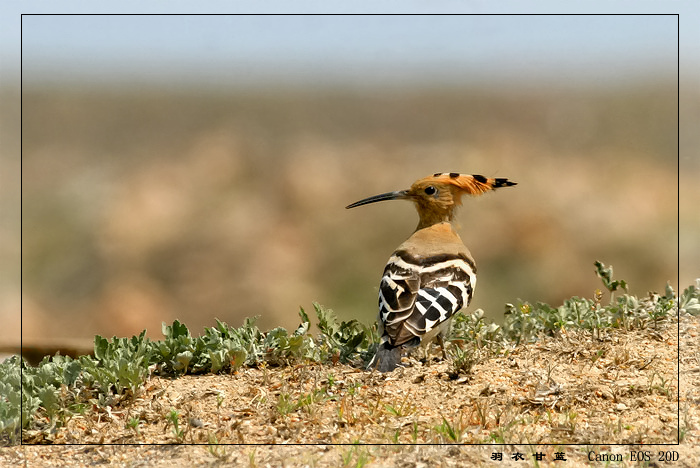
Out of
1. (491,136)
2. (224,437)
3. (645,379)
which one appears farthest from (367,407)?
(491,136)

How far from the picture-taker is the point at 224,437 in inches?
164

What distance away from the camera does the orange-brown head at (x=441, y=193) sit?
637 cm

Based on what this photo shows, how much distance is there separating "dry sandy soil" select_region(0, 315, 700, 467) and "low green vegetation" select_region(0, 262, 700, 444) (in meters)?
0.07

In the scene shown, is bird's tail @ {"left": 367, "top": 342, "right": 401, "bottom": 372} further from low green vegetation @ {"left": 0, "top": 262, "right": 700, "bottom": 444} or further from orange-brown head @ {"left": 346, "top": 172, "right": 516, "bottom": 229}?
orange-brown head @ {"left": 346, "top": 172, "right": 516, "bottom": 229}

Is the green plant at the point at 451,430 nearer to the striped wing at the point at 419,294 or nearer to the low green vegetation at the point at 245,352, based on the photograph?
the low green vegetation at the point at 245,352

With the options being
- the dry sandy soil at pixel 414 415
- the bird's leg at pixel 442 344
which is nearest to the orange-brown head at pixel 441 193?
the bird's leg at pixel 442 344

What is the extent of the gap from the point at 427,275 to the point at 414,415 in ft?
4.25

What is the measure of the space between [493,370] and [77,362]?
2.37 meters

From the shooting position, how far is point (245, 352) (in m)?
5.02

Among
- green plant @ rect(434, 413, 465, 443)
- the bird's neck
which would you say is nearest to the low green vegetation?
green plant @ rect(434, 413, 465, 443)

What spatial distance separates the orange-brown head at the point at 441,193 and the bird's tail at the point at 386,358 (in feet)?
5.36

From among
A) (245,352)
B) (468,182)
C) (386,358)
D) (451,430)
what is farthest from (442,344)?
(468,182)

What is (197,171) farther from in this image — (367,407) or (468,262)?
(367,407)

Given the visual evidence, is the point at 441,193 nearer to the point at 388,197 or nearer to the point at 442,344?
the point at 388,197
